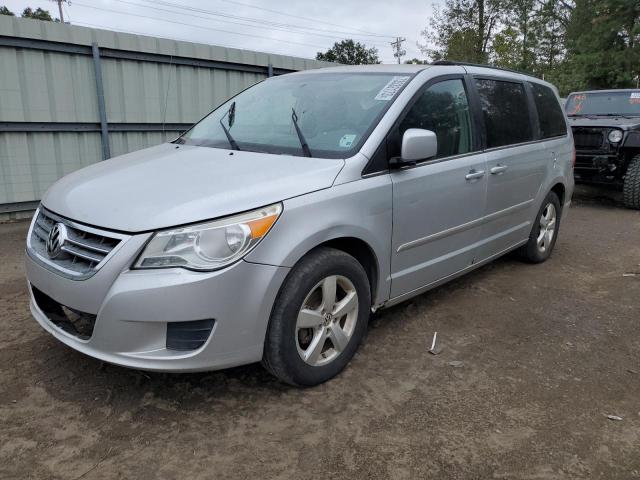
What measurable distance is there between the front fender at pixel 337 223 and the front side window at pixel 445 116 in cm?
53

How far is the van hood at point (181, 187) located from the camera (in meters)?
2.36

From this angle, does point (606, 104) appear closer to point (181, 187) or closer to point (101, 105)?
point (101, 105)

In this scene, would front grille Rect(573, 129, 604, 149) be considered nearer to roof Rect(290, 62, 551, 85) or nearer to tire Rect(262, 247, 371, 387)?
roof Rect(290, 62, 551, 85)

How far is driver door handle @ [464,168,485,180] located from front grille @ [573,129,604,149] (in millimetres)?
5748

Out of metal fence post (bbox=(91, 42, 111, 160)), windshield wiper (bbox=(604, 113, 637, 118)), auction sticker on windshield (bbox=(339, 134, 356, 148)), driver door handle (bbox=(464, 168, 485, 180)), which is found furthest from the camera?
windshield wiper (bbox=(604, 113, 637, 118))

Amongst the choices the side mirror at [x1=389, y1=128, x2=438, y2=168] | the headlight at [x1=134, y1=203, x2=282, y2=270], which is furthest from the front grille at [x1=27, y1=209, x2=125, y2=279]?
the side mirror at [x1=389, y1=128, x2=438, y2=168]

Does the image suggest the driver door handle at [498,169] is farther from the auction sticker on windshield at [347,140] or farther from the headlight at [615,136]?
the headlight at [615,136]

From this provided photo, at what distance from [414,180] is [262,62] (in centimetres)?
612

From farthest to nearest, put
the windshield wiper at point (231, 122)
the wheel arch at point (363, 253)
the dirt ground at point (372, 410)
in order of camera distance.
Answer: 1. the windshield wiper at point (231, 122)
2. the wheel arch at point (363, 253)
3. the dirt ground at point (372, 410)

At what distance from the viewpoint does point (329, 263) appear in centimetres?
266

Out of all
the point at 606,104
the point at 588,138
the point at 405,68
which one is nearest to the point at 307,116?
the point at 405,68

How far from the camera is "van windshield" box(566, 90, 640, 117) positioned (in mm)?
9031

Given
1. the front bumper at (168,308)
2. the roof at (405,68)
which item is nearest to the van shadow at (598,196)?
the roof at (405,68)

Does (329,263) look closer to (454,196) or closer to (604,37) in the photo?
(454,196)
